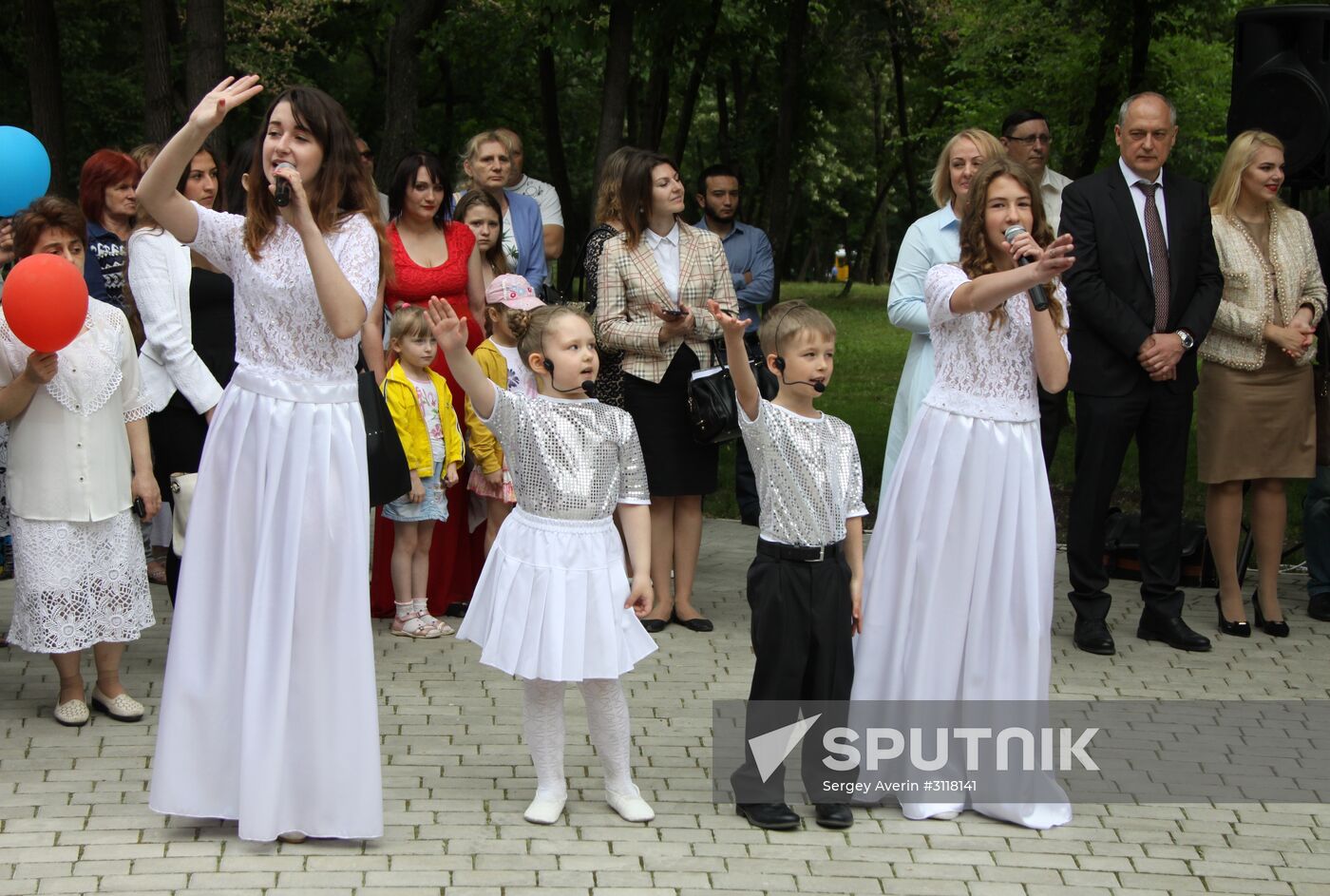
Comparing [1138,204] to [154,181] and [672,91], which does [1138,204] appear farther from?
Result: [672,91]

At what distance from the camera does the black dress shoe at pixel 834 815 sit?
529 centimetres

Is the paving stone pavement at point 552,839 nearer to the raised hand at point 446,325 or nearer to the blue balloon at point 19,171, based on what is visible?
the raised hand at point 446,325

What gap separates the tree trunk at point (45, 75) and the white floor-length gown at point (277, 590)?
538 inches

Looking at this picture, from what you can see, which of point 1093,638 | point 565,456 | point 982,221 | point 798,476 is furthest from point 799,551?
point 1093,638

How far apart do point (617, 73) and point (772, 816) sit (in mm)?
8730

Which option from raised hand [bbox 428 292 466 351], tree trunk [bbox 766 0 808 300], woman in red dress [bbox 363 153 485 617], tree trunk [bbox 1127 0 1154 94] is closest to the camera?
raised hand [bbox 428 292 466 351]

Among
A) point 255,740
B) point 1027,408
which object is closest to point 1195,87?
point 1027,408

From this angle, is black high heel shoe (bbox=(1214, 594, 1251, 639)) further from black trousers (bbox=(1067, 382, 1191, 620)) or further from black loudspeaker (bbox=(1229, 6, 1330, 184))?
black loudspeaker (bbox=(1229, 6, 1330, 184))

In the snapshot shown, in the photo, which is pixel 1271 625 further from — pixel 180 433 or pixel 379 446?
pixel 180 433

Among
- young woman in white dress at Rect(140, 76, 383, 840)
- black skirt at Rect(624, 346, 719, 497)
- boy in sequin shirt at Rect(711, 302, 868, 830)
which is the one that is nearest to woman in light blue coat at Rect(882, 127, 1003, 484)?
black skirt at Rect(624, 346, 719, 497)

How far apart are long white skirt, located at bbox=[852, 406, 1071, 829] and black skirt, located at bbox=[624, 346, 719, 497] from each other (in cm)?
248

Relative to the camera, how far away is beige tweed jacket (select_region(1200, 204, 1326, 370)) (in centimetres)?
812

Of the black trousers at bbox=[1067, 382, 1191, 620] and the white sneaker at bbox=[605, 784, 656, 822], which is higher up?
the black trousers at bbox=[1067, 382, 1191, 620]

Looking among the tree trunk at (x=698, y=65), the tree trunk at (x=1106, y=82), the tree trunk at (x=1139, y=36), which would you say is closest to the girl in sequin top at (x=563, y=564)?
the tree trunk at (x=1139, y=36)
